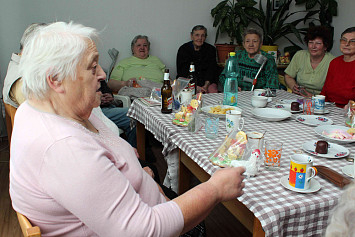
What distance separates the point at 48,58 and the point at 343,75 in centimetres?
246

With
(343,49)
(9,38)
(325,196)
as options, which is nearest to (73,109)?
(325,196)

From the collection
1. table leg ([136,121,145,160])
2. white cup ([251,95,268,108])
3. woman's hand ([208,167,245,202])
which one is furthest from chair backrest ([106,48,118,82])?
woman's hand ([208,167,245,202])

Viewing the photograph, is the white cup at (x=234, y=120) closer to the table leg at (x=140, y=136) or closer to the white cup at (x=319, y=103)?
the white cup at (x=319, y=103)

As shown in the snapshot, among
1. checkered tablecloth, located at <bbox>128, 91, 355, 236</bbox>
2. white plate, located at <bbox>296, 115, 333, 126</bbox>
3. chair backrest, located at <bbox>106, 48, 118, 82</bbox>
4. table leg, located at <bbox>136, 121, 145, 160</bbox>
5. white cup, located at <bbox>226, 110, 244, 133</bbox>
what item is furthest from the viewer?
chair backrest, located at <bbox>106, 48, 118, 82</bbox>

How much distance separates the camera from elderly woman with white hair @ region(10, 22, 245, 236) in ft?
2.50

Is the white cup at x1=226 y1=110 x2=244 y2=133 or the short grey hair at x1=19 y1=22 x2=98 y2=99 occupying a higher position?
the short grey hair at x1=19 y1=22 x2=98 y2=99

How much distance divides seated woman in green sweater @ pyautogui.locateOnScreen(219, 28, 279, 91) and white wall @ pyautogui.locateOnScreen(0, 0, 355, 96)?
1.29 metres

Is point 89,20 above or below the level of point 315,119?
above

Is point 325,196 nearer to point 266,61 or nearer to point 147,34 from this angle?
point 266,61

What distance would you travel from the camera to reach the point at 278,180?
109cm

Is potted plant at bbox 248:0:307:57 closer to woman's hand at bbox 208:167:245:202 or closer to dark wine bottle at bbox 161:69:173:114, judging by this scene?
dark wine bottle at bbox 161:69:173:114

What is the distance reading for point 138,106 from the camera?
87.9 inches

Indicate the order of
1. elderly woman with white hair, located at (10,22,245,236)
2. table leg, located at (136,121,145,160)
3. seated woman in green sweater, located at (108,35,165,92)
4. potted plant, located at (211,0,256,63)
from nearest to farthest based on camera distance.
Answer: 1. elderly woman with white hair, located at (10,22,245,236)
2. table leg, located at (136,121,145,160)
3. seated woman in green sweater, located at (108,35,165,92)
4. potted plant, located at (211,0,256,63)

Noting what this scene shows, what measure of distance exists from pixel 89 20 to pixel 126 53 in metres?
0.57
